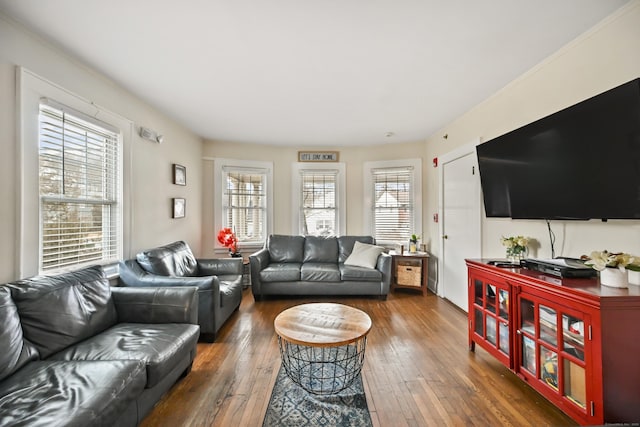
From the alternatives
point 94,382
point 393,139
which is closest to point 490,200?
point 393,139

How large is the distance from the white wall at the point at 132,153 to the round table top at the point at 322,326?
1.87 metres

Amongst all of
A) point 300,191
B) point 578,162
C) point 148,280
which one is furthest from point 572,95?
point 148,280

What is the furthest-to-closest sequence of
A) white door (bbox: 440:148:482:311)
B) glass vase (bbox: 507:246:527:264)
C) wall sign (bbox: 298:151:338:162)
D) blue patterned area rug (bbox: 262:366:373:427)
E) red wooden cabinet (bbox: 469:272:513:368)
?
1. wall sign (bbox: 298:151:338:162)
2. white door (bbox: 440:148:482:311)
3. glass vase (bbox: 507:246:527:264)
4. red wooden cabinet (bbox: 469:272:513:368)
5. blue patterned area rug (bbox: 262:366:373:427)

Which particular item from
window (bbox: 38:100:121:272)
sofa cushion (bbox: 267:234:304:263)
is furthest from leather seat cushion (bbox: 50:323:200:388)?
sofa cushion (bbox: 267:234:304:263)

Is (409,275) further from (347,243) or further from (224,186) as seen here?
(224,186)

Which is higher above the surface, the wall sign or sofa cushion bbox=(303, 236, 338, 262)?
the wall sign

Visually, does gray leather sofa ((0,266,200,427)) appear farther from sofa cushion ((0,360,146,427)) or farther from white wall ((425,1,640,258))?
white wall ((425,1,640,258))

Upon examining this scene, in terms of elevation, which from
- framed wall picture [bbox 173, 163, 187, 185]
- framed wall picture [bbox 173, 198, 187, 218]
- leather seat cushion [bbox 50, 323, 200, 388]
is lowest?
leather seat cushion [bbox 50, 323, 200, 388]

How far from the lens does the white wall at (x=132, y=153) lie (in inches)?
67.7

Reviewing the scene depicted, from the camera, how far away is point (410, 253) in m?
4.23

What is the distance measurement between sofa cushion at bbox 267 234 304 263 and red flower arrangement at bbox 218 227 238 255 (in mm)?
539

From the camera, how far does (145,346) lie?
1637mm

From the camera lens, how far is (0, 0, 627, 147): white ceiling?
163 cm

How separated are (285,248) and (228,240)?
3.01 feet
